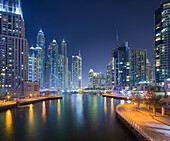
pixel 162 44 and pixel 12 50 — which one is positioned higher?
pixel 162 44

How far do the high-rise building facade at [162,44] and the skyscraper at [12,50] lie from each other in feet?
401

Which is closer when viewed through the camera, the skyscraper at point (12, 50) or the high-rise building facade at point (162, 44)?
the high-rise building facade at point (162, 44)

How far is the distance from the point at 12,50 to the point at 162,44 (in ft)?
434

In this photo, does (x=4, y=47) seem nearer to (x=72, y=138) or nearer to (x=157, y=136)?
(x=72, y=138)

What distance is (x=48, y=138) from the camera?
31.6 meters

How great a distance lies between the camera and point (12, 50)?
145 m

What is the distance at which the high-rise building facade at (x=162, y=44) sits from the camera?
13600cm

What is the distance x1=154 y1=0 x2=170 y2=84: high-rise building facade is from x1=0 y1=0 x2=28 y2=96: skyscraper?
4809 inches

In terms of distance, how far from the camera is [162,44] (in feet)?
457

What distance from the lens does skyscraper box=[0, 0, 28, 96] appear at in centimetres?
13912

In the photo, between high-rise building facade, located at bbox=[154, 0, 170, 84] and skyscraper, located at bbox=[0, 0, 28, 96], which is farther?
skyscraper, located at bbox=[0, 0, 28, 96]

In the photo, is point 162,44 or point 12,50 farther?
point 12,50

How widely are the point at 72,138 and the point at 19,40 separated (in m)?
137

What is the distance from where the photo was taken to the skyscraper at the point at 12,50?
139 m
